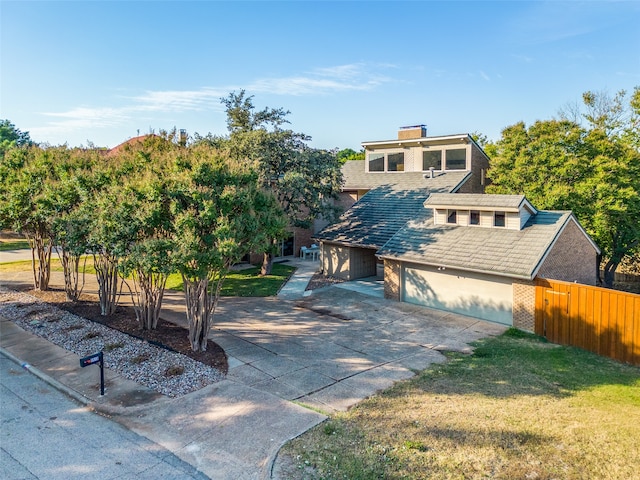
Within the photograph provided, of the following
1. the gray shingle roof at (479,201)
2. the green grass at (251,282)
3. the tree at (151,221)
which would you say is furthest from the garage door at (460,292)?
the tree at (151,221)

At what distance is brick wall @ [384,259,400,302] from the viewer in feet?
62.6

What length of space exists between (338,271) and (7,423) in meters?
16.4

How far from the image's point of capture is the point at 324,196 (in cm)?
2247

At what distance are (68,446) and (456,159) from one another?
2319 centimetres

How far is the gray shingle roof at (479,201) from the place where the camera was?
16.8 metres

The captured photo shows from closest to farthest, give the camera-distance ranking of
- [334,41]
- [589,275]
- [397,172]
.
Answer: [334,41] < [589,275] < [397,172]

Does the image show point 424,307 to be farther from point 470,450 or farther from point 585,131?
point 585,131

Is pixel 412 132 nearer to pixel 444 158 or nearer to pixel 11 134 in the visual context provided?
pixel 444 158

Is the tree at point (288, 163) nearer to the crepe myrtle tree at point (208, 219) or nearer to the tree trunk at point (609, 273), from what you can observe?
the crepe myrtle tree at point (208, 219)

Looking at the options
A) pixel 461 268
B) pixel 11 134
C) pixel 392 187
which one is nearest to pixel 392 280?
pixel 461 268

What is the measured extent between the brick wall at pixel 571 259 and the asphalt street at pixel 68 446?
13.3m

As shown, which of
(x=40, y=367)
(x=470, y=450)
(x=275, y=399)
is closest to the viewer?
(x=470, y=450)

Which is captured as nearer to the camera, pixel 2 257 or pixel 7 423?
pixel 7 423

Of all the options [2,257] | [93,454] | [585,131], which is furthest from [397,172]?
[2,257]
